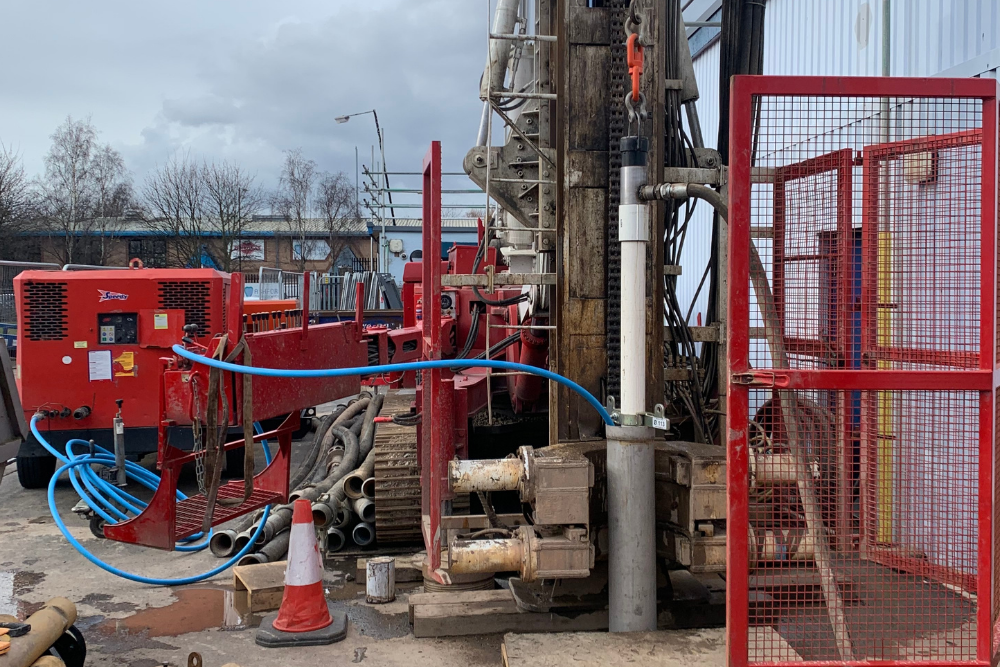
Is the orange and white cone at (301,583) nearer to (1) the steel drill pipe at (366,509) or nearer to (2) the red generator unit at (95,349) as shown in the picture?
(1) the steel drill pipe at (366,509)

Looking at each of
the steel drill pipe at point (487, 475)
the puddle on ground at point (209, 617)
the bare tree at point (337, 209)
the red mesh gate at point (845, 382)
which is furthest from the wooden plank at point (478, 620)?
the bare tree at point (337, 209)

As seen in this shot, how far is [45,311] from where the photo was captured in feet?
28.8

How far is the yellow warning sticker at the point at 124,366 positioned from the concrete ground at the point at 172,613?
183 cm

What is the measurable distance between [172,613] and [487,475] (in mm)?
2578

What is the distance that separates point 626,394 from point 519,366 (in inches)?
23.0

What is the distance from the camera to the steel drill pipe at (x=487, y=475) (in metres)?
4.09

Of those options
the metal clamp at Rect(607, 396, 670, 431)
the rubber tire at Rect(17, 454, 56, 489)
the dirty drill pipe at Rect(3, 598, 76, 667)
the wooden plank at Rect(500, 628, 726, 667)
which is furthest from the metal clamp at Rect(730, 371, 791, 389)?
the rubber tire at Rect(17, 454, 56, 489)

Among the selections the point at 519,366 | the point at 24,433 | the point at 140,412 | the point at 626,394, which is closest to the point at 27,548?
the point at 140,412

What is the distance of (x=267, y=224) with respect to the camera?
4434 cm

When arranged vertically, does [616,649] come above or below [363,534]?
above

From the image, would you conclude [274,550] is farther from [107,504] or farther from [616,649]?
[616,649]

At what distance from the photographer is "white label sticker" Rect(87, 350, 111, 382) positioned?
877 cm

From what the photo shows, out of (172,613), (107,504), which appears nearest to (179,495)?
(107,504)

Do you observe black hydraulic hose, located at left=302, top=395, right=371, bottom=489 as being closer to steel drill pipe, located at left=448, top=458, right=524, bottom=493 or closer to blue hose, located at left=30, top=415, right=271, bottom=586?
blue hose, located at left=30, top=415, right=271, bottom=586
